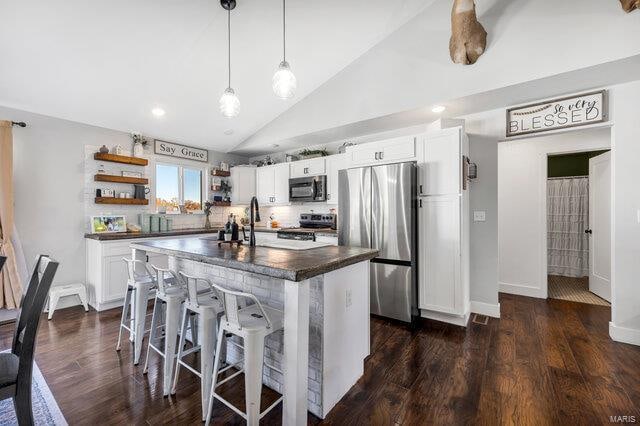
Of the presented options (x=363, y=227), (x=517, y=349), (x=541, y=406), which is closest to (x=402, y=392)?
(x=541, y=406)

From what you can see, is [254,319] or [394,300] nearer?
[254,319]

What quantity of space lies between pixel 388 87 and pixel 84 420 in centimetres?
401

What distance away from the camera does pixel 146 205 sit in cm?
441

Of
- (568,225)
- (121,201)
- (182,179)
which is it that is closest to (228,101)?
(121,201)

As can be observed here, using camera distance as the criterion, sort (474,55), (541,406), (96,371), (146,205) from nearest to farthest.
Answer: (541,406), (96,371), (474,55), (146,205)

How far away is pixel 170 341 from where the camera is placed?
6.40 ft

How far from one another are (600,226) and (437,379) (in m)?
3.82

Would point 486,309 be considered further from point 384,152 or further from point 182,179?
point 182,179

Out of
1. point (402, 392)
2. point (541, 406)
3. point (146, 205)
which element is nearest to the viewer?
point (541, 406)

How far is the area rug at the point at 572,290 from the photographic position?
153 inches

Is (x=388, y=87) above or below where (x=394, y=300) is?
above

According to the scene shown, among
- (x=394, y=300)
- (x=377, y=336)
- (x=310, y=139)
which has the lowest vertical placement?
(x=377, y=336)

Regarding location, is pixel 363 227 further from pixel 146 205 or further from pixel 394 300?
pixel 146 205

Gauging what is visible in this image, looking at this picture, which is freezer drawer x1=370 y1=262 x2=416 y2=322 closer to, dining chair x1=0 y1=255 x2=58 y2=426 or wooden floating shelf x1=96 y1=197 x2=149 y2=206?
dining chair x1=0 y1=255 x2=58 y2=426
